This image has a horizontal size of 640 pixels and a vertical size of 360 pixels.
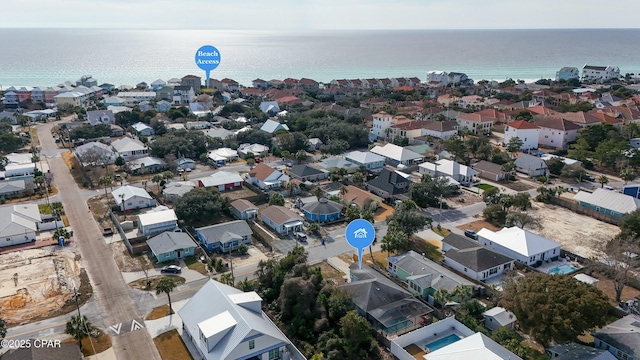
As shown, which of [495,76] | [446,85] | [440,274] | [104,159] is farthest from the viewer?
[495,76]

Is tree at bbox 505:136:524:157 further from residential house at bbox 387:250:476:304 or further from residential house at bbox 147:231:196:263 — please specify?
residential house at bbox 147:231:196:263

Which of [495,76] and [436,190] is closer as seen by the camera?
[436,190]

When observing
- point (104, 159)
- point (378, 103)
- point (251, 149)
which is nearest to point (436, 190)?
point (251, 149)

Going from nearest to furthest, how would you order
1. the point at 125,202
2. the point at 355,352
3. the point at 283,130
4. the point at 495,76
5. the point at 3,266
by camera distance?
1. the point at 355,352
2. the point at 3,266
3. the point at 125,202
4. the point at 283,130
5. the point at 495,76

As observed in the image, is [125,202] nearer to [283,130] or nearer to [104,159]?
[104,159]

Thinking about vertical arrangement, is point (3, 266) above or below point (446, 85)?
below

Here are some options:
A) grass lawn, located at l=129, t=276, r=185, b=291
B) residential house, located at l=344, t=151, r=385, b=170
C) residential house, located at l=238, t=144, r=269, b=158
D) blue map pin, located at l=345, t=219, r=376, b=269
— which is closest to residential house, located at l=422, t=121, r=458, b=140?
residential house, located at l=344, t=151, r=385, b=170

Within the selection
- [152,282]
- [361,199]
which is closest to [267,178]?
[361,199]

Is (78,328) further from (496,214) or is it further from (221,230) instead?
(496,214)
